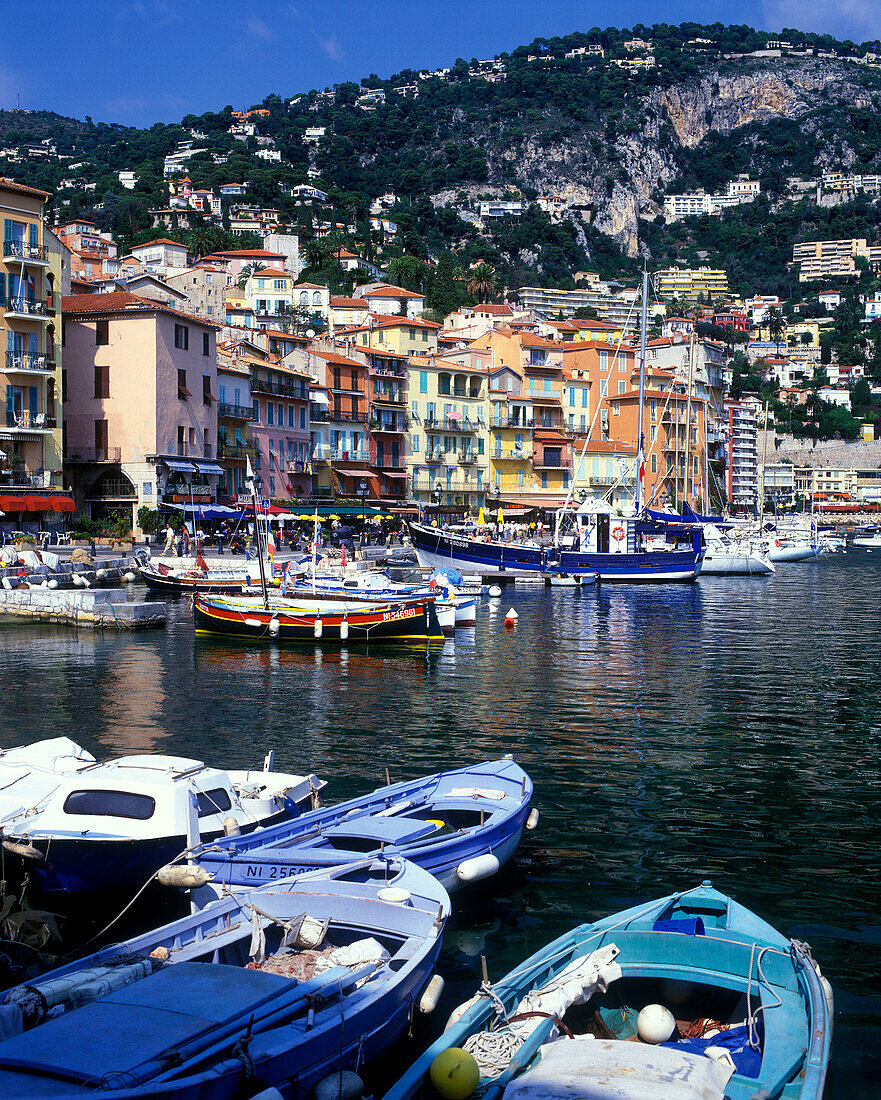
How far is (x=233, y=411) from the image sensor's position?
214 feet

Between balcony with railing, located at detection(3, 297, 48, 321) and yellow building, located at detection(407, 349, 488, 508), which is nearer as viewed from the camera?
balcony with railing, located at detection(3, 297, 48, 321)

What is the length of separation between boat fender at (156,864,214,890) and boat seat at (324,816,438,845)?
1.58m

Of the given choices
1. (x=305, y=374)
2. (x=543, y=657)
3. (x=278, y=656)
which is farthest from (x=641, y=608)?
(x=305, y=374)

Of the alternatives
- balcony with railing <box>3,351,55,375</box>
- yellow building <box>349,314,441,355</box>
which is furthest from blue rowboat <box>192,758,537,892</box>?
yellow building <box>349,314,441,355</box>

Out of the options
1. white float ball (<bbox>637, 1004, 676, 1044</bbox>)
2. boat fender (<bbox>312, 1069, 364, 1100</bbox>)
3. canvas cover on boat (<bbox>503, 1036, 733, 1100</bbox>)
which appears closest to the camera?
canvas cover on boat (<bbox>503, 1036, 733, 1100</bbox>)

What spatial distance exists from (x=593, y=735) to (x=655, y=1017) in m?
12.5

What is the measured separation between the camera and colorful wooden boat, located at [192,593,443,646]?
32.0 metres

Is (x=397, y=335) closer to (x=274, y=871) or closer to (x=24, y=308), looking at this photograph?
(x=24, y=308)

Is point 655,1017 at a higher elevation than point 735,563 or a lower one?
lower

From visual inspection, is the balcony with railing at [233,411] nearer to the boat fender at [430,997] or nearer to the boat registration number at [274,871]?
the boat registration number at [274,871]

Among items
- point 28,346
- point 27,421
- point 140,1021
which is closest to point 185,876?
point 140,1021

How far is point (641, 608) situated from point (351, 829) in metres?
34.3

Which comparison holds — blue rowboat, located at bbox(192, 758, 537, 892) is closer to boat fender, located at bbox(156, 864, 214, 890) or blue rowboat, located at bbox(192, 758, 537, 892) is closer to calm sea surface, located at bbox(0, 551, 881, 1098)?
boat fender, located at bbox(156, 864, 214, 890)

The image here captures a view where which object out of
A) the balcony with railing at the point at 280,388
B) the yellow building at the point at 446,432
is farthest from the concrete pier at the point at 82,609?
the yellow building at the point at 446,432
